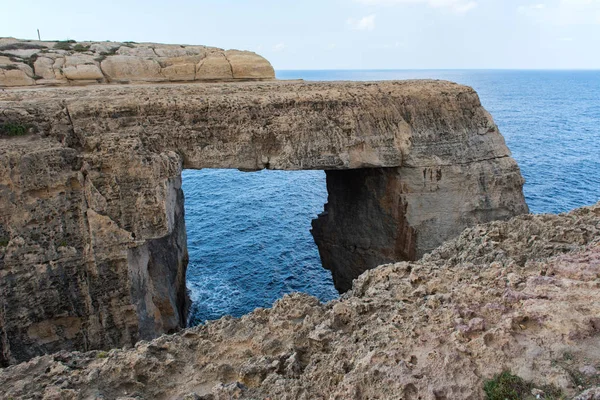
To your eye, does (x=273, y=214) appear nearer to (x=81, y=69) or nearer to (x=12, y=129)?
(x=81, y=69)

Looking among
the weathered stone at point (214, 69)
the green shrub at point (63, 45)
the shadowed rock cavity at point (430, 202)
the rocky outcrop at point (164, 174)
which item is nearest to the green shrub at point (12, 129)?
the rocky outcrop at point (164, 174)

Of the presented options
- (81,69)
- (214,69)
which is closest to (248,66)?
(214,69)

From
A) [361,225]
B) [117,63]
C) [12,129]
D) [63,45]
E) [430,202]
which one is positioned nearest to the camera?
[12,129]

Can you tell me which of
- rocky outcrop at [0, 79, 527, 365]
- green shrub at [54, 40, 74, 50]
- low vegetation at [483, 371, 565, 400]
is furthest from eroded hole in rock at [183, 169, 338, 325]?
low vegetation at [483, 371, 565, 400]

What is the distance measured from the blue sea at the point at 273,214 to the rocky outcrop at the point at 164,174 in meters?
4.11

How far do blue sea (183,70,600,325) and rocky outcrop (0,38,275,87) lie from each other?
42.4 ft

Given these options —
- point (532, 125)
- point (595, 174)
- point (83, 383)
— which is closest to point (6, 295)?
point (83, 383)

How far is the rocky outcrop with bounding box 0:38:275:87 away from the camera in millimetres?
22578

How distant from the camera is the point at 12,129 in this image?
1622 cm

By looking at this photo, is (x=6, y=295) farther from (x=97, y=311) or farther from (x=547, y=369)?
(x=547, y=369)

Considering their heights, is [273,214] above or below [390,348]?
below

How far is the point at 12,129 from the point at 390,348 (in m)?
16.0

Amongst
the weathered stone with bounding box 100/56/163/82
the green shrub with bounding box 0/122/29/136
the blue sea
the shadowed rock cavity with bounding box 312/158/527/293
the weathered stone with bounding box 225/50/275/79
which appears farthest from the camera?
the blue sea

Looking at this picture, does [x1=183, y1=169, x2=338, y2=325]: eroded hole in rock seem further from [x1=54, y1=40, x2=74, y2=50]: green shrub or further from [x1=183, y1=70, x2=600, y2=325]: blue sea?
[x1=54, y1=40, x2=74, y2=50]: green shrub
